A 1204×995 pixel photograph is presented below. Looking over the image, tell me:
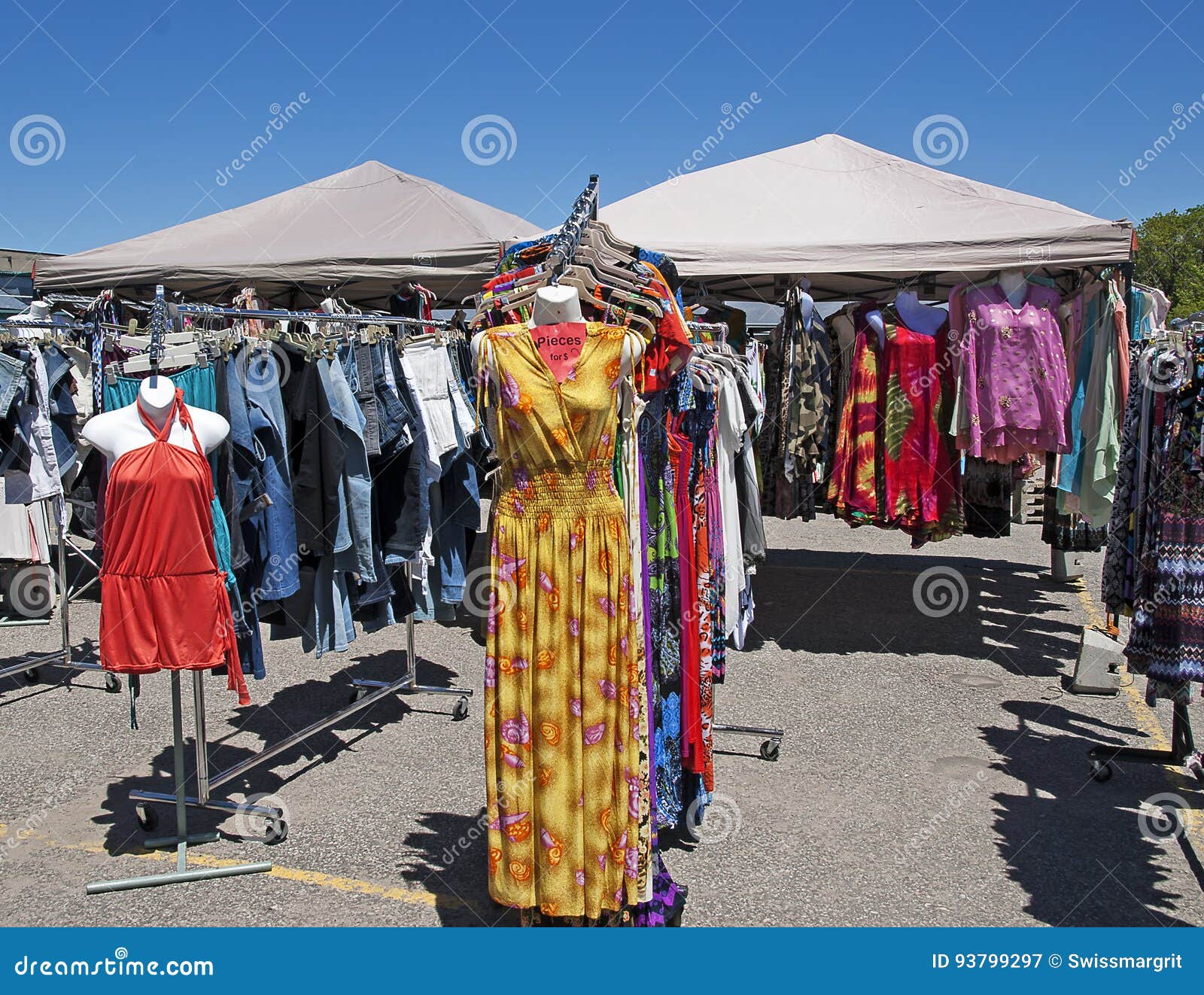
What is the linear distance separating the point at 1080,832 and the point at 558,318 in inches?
120

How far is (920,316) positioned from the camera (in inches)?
232

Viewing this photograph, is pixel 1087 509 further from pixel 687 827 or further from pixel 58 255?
pixel 58 255

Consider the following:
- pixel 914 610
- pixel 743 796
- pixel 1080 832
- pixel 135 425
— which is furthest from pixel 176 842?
pixel 914 610

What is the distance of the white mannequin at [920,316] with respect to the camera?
231 inches

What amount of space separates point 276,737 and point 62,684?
192 cm

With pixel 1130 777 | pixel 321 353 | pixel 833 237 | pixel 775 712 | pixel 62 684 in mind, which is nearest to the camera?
pixel 321 353

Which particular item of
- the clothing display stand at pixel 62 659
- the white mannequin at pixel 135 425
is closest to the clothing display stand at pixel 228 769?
the white mannequin at pixel 135 425

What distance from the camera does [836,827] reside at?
12.5 ft

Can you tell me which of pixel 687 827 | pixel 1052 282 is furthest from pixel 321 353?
pixel 1052 282

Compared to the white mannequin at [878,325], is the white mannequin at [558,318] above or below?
below

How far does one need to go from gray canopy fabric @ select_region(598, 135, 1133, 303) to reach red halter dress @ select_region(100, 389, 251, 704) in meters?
3.93

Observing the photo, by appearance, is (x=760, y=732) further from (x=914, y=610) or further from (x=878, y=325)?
(x=914, y=610)

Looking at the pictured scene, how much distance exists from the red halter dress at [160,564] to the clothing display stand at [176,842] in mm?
217

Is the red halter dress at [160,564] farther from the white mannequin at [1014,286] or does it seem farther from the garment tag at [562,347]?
the white mannequin at [1014,286]
